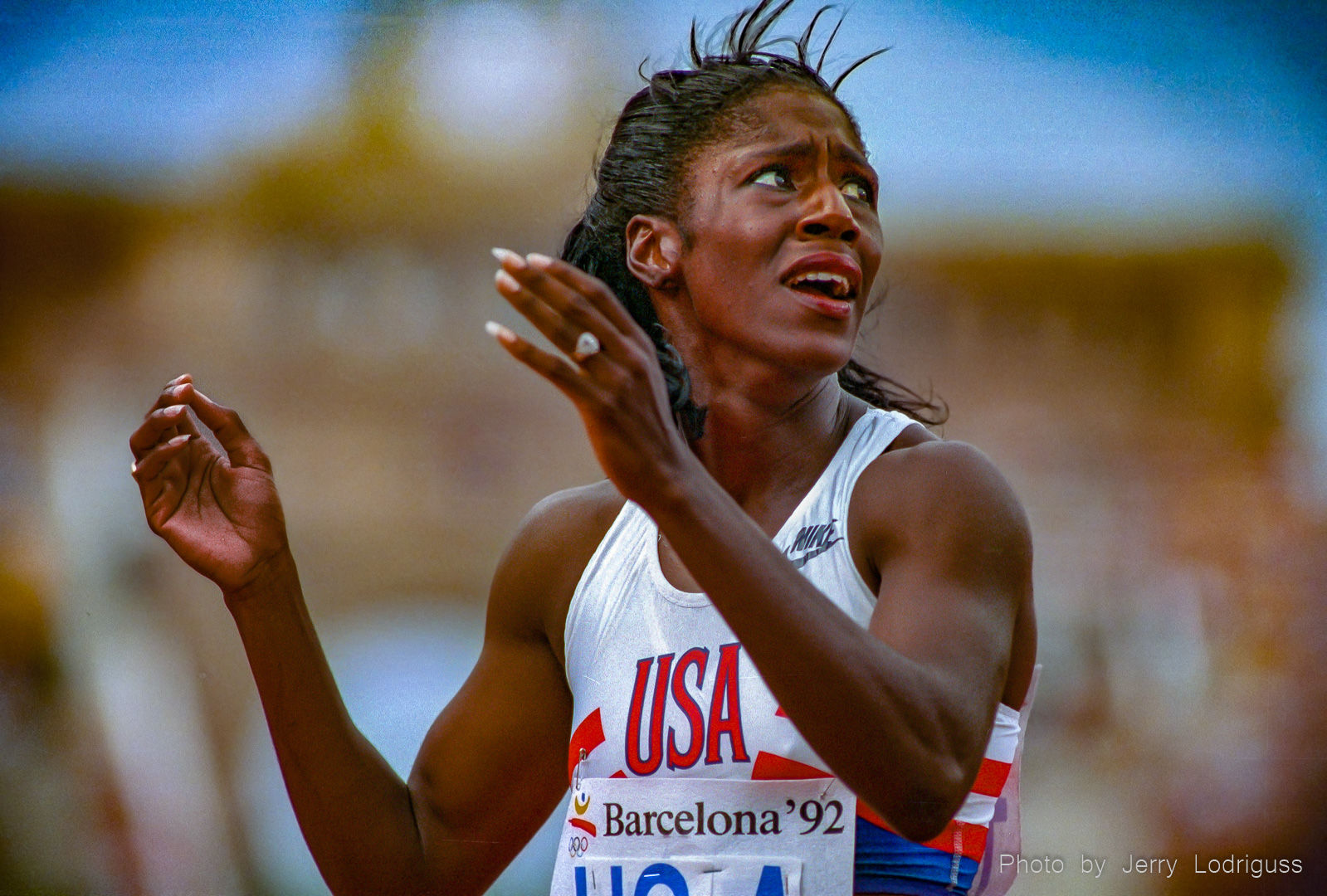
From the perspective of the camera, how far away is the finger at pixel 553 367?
3.60ft

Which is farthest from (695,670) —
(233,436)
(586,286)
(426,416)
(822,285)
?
(426,416)

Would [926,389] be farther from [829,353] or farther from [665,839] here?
[665,839]

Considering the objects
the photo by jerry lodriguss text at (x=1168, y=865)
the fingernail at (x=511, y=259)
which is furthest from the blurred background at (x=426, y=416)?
the fingernail at (x=511, y=259)

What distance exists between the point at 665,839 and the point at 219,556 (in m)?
0.73

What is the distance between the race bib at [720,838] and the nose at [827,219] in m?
0.73

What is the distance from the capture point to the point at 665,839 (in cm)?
157

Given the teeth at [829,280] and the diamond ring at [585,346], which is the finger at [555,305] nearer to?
the diamond ring at [585,346]

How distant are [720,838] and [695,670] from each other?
213 millimetres

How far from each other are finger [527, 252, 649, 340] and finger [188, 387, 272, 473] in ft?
2.64

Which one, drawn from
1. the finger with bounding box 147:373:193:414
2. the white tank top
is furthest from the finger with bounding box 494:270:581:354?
the finger with bounding box 147:373:193:414

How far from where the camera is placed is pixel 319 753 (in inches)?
68.4

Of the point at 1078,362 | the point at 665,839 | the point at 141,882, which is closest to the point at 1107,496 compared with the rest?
the point at 1078,362

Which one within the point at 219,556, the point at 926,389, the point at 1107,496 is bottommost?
the point at 219,556

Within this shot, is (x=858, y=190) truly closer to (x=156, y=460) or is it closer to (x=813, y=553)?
(x=813, y=553)
